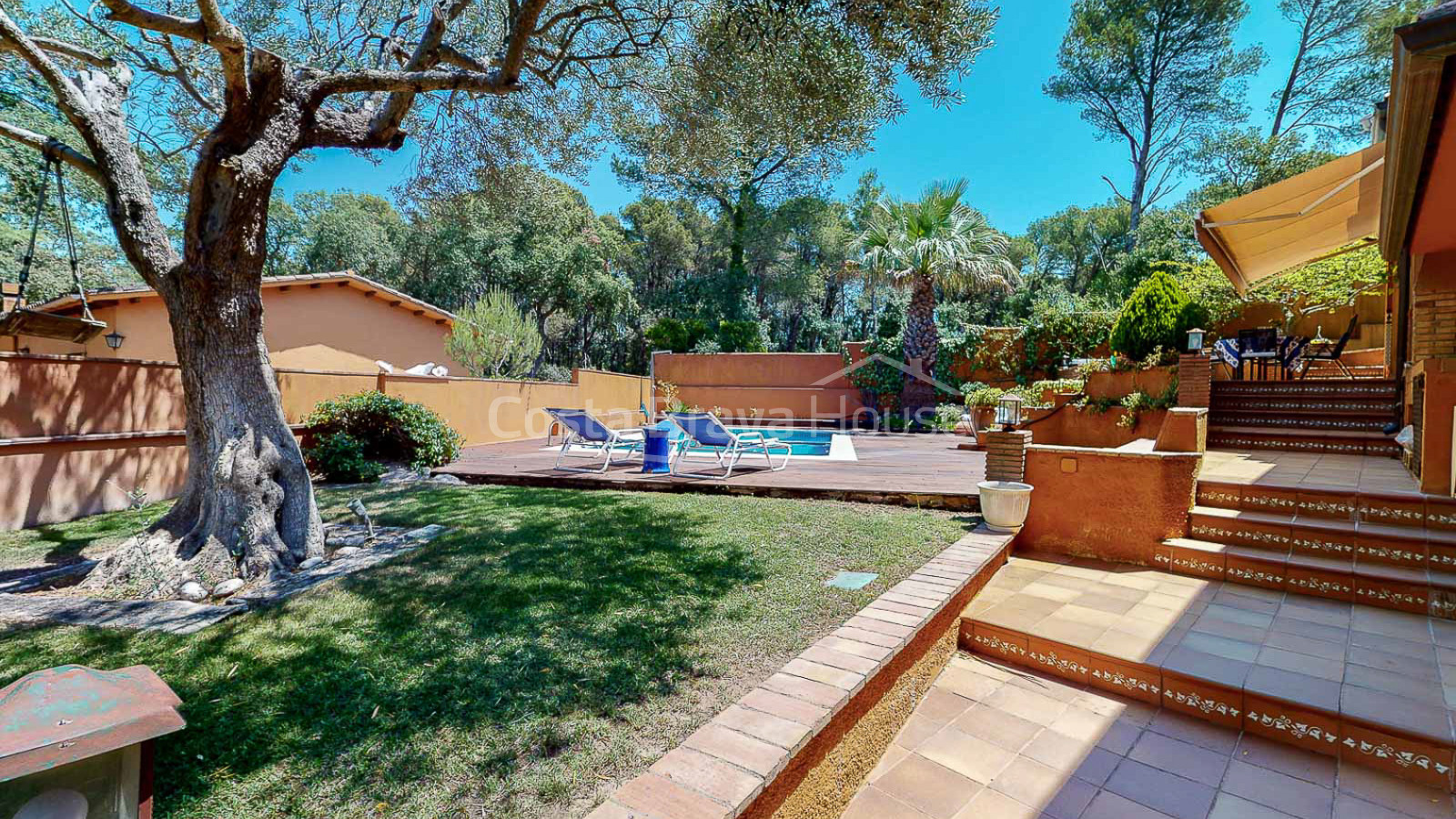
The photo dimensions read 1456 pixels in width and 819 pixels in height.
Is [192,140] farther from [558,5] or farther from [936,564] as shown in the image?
[936,564]

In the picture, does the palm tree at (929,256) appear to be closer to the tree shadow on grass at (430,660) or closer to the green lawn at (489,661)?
the green lawn at (489,661)

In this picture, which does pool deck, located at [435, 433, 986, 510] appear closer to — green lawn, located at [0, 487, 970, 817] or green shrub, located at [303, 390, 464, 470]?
green shrub, located at [303, 390, 464, 470]

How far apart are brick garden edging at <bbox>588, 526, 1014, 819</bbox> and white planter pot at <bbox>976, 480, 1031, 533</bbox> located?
55.1 inches

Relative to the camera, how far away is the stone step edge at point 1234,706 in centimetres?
221

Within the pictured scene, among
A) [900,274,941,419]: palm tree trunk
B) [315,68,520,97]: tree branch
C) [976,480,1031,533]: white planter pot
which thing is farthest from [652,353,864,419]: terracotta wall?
[315,68,520,97]: tree branch

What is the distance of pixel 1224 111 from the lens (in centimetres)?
1825

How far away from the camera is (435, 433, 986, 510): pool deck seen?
Result: 5535 mm

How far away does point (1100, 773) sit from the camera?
7.56 feet

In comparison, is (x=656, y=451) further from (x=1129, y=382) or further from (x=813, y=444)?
(x=1129, y=382)

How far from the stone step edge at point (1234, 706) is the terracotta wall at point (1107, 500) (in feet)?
5.44

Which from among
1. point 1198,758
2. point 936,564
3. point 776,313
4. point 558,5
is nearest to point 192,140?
point 558,5

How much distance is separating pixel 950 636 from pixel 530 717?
7.33ft

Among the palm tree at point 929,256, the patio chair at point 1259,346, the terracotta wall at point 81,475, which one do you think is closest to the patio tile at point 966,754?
the terracotta wall at point 81,475

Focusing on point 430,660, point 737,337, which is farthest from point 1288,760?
point 737,337
